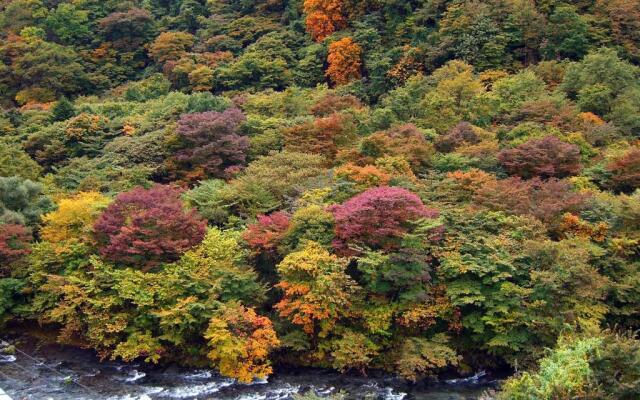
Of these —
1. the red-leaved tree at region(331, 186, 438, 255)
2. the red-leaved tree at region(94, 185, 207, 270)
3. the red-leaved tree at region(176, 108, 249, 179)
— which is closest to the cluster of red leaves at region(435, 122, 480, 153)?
the red-leaved tree at region(331, 186, 438, 255)

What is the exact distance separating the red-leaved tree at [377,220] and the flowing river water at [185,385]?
470 cm

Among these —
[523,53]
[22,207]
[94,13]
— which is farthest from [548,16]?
[94,13]

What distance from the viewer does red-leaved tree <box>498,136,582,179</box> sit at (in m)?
27.6

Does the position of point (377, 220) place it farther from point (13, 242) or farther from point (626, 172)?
point (13, 242)

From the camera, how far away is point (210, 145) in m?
32.6

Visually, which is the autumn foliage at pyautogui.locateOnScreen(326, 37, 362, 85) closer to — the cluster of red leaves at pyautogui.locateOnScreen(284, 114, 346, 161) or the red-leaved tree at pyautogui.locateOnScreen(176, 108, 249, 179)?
the cluster of red leaves at pyautogui.locateOnScreen(284, 114, 346, 161)

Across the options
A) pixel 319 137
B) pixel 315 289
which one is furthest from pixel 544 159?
pixel 315 289

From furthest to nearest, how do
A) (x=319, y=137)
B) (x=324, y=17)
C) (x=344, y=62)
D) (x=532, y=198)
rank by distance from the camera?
(x=324, y=17), (x=344, y=62), (x=319, y=137), (x=532, y=198)

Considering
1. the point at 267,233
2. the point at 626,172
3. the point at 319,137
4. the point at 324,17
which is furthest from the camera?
the point at 324,17

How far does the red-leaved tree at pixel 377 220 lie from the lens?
22.2 m

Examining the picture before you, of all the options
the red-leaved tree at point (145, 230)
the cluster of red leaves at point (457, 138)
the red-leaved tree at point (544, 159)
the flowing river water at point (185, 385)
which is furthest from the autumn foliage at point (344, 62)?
the flowing river water at point (185, 385)

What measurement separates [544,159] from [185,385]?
1795cm

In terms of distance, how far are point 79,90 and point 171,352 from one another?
37987 mm

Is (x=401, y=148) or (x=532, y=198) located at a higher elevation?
(x=401, y=148)
